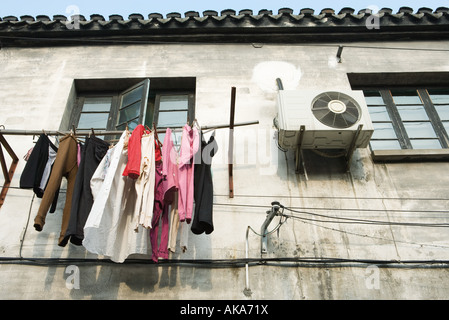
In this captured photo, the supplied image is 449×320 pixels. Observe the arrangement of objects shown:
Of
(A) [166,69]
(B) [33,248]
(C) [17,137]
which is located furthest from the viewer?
(A) [166,69]

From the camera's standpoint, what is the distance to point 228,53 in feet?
26.4

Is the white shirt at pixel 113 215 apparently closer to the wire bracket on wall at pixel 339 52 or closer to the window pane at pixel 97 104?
the window pane at pixel 97 104

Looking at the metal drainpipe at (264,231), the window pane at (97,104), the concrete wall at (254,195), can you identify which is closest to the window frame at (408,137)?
the concrete wall at (254,195)

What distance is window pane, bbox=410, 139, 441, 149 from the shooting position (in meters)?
6.88

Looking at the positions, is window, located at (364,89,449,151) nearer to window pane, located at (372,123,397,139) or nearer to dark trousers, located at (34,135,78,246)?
window pane, located at (372,123,397,139)

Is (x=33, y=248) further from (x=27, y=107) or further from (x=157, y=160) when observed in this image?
(x=27, y=107)

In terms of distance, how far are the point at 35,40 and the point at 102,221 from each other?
16.0ft

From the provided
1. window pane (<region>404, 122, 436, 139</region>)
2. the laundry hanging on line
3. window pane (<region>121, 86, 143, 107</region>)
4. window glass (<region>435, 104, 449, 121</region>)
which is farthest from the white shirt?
window glass (<region>435, 104, 449, 121</region>)

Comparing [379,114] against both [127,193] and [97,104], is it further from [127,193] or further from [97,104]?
[97,104]

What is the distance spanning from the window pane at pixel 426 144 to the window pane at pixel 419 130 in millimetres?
97

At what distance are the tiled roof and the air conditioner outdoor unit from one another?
2.49m

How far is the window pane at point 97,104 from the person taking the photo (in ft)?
25.0
